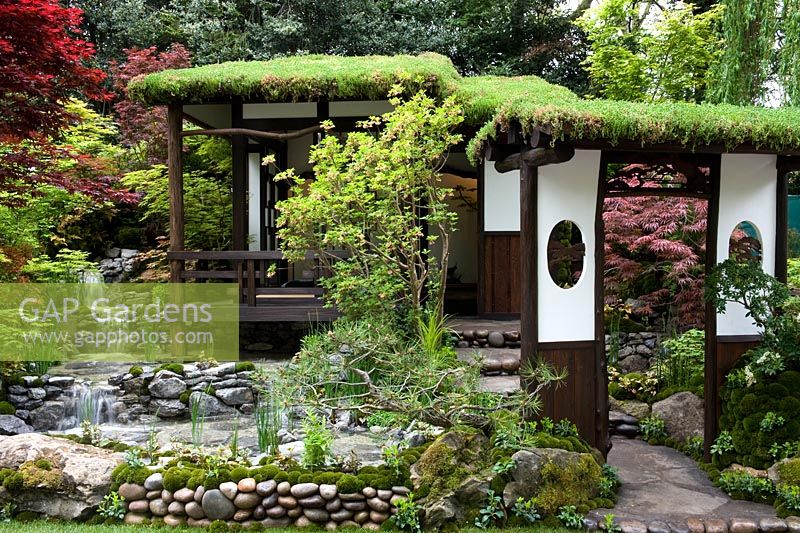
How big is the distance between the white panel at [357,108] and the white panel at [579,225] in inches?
194

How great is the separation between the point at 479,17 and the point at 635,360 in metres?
12.2

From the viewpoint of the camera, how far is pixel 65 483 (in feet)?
17.7

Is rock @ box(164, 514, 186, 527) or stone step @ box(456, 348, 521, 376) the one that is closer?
rock @ box(164, 514, 186, 527)

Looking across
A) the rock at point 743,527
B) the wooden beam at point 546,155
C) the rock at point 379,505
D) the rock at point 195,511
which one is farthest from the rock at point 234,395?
the rock at point 743,527

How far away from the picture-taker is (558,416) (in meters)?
5.90

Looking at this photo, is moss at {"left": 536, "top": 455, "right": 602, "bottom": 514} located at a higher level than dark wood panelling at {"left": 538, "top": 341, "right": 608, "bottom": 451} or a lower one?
lower

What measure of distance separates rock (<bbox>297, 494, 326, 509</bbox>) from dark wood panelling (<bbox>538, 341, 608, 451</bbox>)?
6.16 ft

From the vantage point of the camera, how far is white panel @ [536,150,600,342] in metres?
5.88

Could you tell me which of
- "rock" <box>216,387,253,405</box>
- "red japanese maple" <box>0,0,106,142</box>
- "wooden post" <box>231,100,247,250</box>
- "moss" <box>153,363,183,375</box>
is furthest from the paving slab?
"red japanese maple" <box>0,0,106,142</box>

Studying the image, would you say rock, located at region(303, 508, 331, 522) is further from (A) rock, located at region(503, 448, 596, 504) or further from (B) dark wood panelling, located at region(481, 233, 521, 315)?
(B) dark wood panelling, located at region(481, 233, 521, 315)

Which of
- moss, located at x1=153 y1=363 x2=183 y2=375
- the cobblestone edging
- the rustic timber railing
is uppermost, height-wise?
the rustic timber railing

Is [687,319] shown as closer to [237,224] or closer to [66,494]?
[237,224]

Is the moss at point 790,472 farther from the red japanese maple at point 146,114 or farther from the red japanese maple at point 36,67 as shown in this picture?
the red japanese maple at point 146,114

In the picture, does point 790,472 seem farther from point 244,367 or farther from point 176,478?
point 244,367
